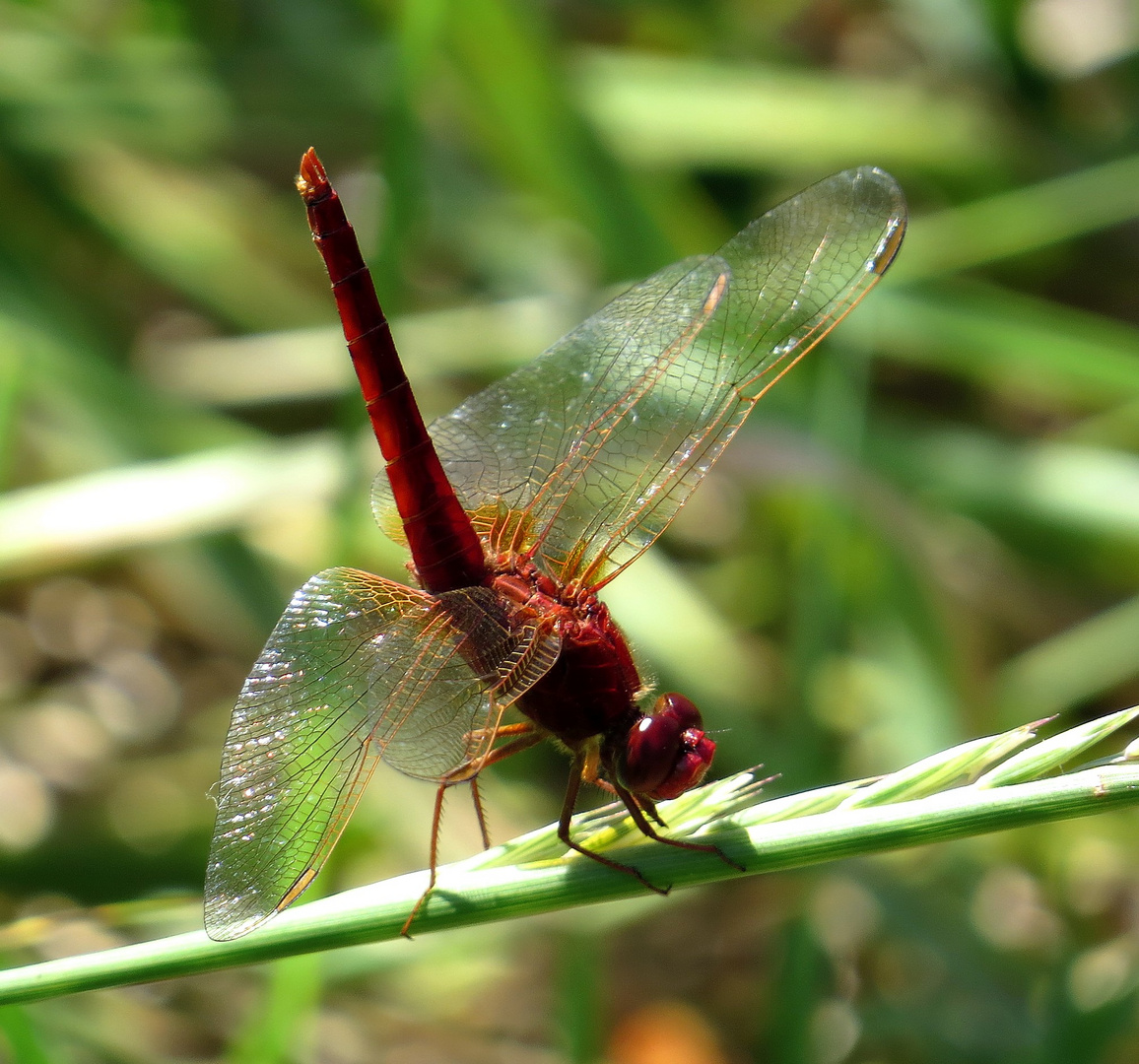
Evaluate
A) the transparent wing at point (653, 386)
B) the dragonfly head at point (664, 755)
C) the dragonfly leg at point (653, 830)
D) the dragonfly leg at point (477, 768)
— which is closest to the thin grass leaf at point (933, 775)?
the dragonfly leg at point (653, 830)

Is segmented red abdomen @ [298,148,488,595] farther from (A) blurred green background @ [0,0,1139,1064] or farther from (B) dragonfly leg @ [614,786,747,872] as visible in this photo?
(B) dragonfly leg @ [614,786,747,872]

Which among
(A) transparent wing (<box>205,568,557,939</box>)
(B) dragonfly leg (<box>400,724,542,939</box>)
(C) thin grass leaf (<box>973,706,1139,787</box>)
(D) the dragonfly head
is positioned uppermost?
(A) transparent wing (<box>205,568,557,939</box>)

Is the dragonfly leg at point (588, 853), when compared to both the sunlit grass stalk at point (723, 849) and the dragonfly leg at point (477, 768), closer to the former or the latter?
the sunlit grass stalk at point (723, 849)

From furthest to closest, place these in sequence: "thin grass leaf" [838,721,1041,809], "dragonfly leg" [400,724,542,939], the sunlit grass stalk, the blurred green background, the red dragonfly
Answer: the blurred green background, "dragonfly leg" [400,724,542,939], the red dragonfly, "thin grass leaf" [838,721,1041,809], the sunlit grass stalk

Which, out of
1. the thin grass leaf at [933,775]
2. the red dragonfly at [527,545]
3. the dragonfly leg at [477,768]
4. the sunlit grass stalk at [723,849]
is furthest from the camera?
the dragonfly leg at [477,768]

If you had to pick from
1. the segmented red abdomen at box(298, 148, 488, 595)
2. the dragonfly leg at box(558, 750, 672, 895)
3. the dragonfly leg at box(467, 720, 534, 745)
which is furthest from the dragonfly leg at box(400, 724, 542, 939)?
the segmented red abdomen at box(298, 148, 488, 595)

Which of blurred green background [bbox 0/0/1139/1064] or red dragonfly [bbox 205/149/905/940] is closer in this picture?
red dragonfly [bbox 205/149/905/940]

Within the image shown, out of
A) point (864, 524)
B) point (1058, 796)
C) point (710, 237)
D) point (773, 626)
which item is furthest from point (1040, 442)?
point (1058, 796)
